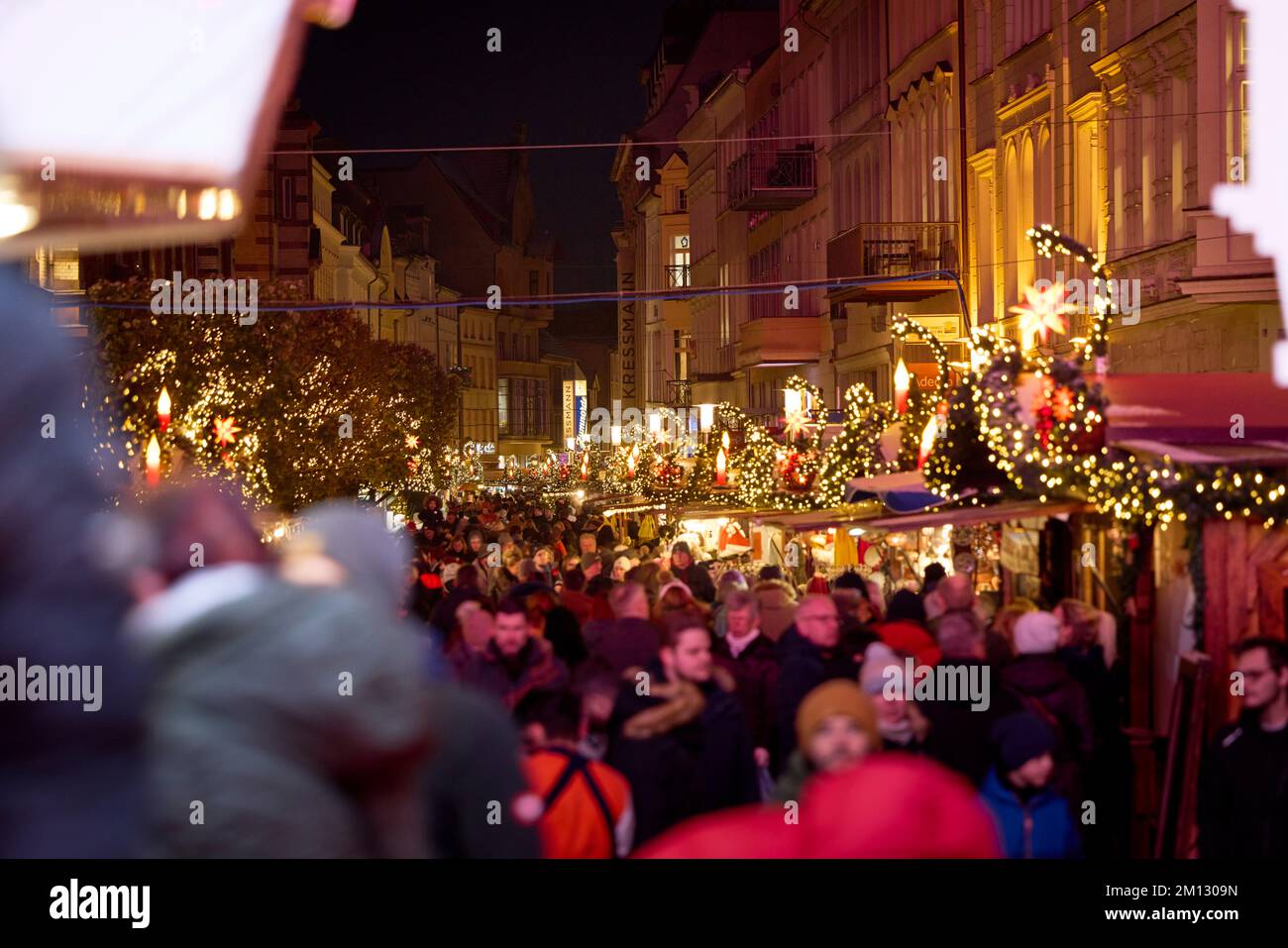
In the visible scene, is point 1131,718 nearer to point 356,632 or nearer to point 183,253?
point 356,632

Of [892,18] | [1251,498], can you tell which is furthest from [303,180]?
[1251,498]

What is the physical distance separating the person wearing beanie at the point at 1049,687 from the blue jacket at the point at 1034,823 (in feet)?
5.84

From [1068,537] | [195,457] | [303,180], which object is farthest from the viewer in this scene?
[303,180]

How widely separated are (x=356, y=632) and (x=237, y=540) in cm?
55

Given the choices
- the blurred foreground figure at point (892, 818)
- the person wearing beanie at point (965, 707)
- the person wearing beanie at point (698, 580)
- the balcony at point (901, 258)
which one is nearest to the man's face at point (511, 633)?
the person wearing beanie at point (965, 707)

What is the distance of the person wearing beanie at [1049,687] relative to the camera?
30.4 ft

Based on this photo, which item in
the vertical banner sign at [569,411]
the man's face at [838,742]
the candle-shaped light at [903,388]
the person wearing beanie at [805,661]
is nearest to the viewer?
the man's face at [838,742]

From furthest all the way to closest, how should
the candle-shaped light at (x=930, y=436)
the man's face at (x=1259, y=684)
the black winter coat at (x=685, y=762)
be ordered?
the candle-shaped light at (x=930, y=436) < the man's face at (x=1259, y=684) < the black winter coat at (x=685, y=762)

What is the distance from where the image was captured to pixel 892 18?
36.3 meters

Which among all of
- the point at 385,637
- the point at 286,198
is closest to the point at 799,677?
the point at 385,637

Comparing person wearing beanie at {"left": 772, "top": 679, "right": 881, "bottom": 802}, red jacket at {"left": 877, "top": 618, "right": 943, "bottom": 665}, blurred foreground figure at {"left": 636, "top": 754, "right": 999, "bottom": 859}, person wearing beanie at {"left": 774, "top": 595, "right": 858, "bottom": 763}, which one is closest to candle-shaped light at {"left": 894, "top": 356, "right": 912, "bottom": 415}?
red jacket at {"left": 877, "top": 618, "right": 943, "bottom": 665}

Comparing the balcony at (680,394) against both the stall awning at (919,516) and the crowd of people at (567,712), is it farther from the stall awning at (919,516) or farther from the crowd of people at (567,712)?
the crowd of people at (567,712)
